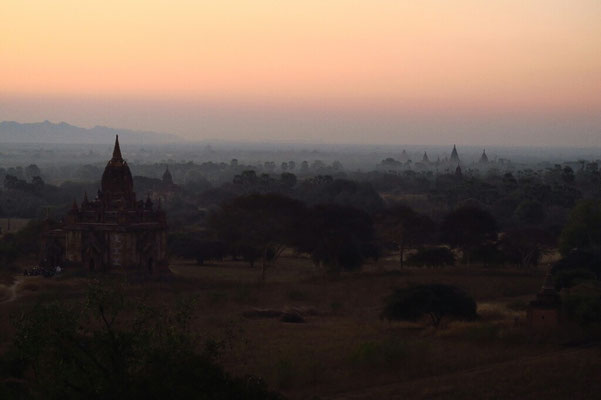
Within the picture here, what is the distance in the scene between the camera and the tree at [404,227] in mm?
57062

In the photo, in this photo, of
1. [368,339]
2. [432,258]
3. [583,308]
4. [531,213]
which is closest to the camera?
[583,308]

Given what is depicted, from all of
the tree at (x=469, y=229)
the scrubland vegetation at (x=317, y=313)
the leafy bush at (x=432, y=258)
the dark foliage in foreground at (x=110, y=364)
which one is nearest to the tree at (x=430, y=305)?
the scrubland vegetation at (x=317, y=313)

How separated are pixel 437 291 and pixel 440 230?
2433 centimetres

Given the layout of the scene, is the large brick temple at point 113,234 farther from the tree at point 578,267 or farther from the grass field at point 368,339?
the tree at point 578,267

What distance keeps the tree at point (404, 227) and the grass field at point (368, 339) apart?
8074 millimetres

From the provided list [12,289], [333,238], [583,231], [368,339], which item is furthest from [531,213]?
[12,289]

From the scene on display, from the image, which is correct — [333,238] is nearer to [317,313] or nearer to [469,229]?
[469,229]

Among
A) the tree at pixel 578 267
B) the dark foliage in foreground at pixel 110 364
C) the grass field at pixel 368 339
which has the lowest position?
the grass field at pixel 368 339

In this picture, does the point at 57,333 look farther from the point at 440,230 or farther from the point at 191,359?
the point at 440,230

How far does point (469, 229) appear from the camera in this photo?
5553 centimetres

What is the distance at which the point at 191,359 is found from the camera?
57.1 ft

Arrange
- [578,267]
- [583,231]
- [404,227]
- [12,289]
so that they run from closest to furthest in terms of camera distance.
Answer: [12,289]
[578,267]
[583,231]
[404,227]

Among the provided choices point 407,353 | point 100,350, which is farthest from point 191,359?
point 407,353

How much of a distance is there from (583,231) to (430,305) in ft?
74.6
